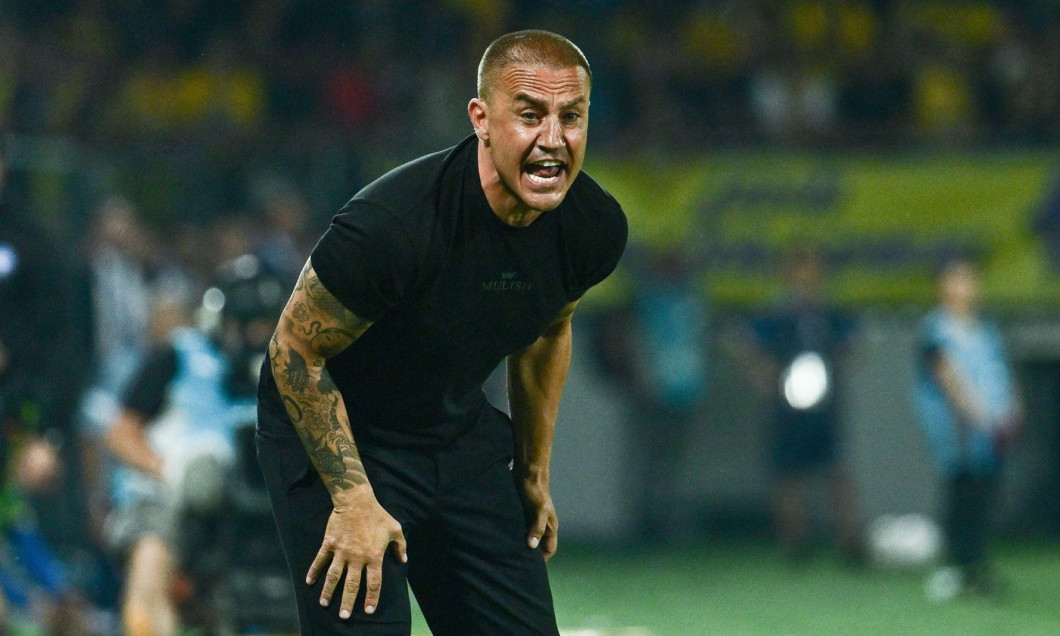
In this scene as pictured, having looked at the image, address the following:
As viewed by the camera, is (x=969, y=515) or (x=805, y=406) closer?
(x=969, y=515)

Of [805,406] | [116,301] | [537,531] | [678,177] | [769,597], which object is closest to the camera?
[537,531]

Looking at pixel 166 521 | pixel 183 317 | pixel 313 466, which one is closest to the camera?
pixel 313 466

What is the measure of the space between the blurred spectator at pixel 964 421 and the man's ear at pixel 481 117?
7.23m

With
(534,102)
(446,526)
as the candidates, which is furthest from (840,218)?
(534,102)

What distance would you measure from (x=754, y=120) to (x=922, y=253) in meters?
1.87

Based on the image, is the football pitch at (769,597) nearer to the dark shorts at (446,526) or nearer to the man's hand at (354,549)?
the dark shorts at (446,526)

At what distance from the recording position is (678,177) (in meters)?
12.6

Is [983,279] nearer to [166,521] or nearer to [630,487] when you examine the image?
[630,487]

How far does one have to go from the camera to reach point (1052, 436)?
1341 cm

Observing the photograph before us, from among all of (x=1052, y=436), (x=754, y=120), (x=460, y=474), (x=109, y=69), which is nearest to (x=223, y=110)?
(x=109, y=69)

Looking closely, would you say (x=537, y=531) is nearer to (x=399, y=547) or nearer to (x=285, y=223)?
(x=399, y=547)

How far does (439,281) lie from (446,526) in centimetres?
67

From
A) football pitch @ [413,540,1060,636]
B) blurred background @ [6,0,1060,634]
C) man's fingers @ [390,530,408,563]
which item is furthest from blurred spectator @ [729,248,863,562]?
man's fingers @ [390,530,408,563]

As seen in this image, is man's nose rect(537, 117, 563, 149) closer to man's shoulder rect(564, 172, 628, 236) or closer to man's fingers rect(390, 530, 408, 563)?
man's shoulder rect(564, 172, 628, 236)
